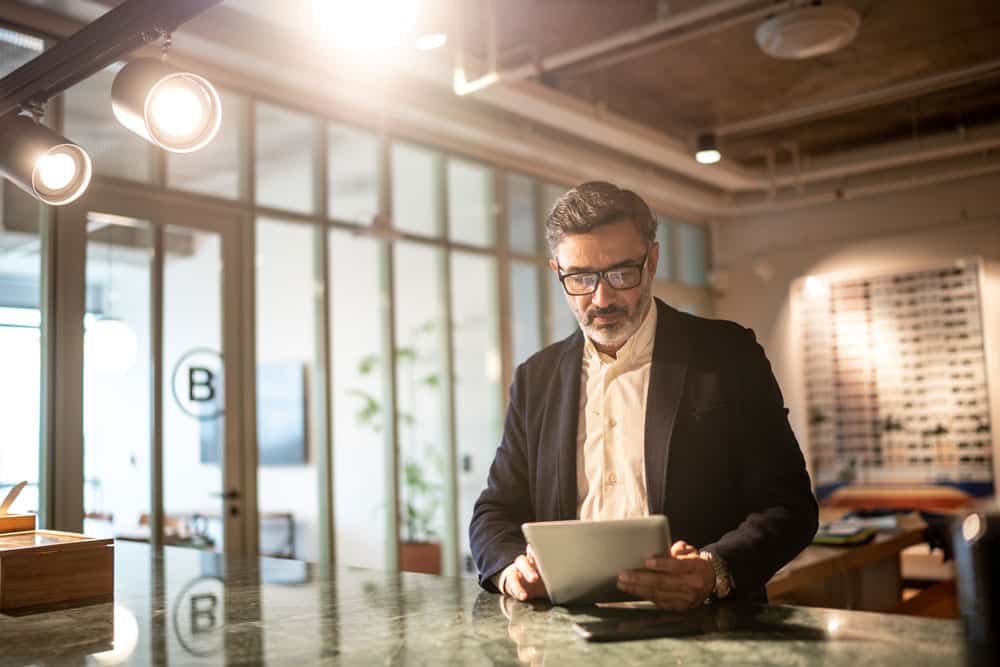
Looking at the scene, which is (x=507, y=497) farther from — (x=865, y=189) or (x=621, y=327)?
(x=865, y=189)

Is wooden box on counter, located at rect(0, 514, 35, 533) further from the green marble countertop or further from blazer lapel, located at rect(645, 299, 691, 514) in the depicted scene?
blazer lapel, located at rect(645, 299, 691, 514)

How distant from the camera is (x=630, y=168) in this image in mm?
7723

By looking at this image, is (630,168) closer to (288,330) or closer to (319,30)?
(288,330)

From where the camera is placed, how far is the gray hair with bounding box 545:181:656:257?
1.88m

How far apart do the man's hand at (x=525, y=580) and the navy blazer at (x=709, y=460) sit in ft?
0.18

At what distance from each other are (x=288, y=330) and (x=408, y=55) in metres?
3.18

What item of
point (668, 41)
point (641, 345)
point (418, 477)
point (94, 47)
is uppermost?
point (668, 41)

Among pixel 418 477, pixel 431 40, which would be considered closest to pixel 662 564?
pixel 431 40

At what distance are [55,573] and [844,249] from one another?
8.02 metres

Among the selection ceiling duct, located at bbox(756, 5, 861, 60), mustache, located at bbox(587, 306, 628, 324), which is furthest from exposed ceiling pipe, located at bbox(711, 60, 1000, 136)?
mustache, located at bbox(587, 306, 628, 324)

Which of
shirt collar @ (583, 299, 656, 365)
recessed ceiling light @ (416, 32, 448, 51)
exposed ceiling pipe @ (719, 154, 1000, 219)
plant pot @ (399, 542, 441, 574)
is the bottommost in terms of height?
plant pot @ (399, 542, 441, 574)

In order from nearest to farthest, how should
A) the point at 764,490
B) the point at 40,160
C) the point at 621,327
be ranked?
the point at 764,490 → the point at 621,327 → the point at 40,160

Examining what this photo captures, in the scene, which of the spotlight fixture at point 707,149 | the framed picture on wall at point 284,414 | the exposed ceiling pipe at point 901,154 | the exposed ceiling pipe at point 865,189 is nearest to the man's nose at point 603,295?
the spotlight fixture at point 707,149

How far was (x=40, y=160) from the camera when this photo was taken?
95.8 inches
